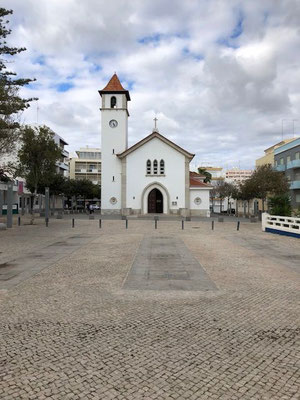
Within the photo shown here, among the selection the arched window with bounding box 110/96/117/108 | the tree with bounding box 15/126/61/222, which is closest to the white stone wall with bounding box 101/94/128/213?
the arched window with bounding box 110/96/117/108

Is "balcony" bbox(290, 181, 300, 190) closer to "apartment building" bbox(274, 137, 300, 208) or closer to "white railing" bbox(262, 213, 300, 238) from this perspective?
"apartment building" bbox(274, 137, 300, 208)

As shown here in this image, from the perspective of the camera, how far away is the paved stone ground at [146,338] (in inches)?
140

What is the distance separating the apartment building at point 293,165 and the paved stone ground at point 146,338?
4195 cm

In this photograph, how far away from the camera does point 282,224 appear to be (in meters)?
22.8

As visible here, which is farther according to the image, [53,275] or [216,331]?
[53,275]

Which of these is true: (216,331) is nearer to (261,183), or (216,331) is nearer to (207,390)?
(207,390)

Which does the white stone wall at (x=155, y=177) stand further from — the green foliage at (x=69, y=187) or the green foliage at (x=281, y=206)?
the green foliage at (x=281, y=206)

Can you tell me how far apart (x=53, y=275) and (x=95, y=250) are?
4711mm

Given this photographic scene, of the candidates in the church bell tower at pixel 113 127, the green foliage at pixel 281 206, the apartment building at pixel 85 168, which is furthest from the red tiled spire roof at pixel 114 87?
the apartment building at pixel 85 168

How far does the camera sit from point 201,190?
147ft

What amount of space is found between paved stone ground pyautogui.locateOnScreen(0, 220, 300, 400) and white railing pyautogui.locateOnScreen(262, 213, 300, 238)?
41.1ft

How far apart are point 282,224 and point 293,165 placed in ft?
91.9

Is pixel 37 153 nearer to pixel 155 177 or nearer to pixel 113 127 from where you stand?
pixel 155 177

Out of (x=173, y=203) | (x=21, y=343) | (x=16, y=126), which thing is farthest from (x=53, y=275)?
(x=173, y=203)
